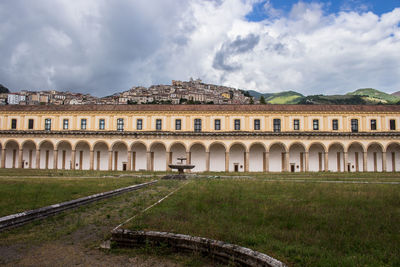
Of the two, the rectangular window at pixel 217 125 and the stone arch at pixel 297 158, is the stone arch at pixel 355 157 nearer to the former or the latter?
the stone arch at pixel 297 158

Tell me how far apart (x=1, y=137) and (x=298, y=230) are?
140 feet

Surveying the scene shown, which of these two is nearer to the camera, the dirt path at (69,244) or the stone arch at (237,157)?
the dirt path at (69,244)

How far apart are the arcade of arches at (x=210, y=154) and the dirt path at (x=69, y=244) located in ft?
93.9

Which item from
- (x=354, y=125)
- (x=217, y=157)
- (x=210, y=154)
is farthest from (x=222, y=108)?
(x=354, y=125)

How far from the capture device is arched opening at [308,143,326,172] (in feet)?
125

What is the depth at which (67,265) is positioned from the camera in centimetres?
480

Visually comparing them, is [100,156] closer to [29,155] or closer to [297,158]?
[29,155]

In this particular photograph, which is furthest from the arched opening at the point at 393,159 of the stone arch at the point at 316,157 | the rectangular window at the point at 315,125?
the rectangular window at the point at 315,125

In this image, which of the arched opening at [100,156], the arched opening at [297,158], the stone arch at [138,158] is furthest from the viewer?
the arched opening at [100,156]

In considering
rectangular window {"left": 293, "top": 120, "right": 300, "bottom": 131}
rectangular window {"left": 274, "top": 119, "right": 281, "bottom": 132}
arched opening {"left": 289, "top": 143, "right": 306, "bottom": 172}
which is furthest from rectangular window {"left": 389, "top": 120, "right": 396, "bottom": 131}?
rectangular window {"left": 274, "top": 119, "right": 281, "bottom": 132}

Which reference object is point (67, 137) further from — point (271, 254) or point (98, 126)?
point (271, 254)

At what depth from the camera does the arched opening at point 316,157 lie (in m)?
38.0

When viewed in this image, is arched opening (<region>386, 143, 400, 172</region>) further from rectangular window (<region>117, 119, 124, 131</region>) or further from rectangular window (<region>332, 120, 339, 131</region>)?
rectangular window (<region>117, 119, 124, 131</region>)

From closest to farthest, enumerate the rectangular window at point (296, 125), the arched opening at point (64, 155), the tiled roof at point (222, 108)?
the tiled roof at point (222, 108), the rectangular window at point (296, 125), the arched opening at point (64, 155)
